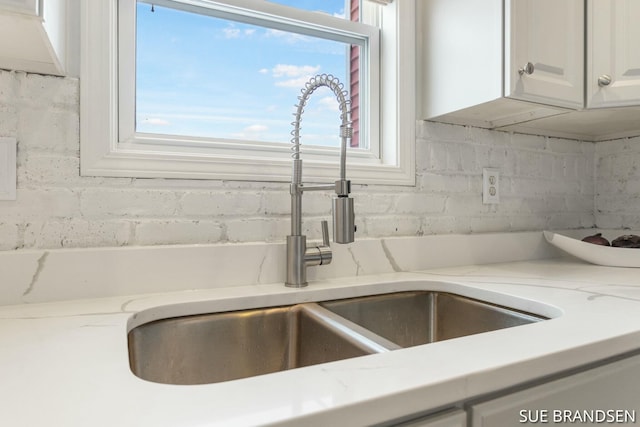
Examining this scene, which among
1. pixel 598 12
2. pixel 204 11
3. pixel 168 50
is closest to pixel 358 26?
pixel 204 11

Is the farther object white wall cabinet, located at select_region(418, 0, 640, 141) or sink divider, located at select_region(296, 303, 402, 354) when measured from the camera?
white wall cabinet, located at select_region(418, 0, 640, 141)

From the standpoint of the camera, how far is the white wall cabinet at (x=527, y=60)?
44.4 inches

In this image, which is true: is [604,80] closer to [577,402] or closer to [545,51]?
[545,51]

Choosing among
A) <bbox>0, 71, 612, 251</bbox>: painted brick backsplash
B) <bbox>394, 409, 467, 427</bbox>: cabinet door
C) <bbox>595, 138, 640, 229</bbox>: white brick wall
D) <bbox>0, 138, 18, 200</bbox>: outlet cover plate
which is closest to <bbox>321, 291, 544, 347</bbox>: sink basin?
<bbox>0, 71, 612, 251</bbox>: painted brick backsplash

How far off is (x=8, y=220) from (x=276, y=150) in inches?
26.9

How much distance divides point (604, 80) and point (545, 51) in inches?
9.2

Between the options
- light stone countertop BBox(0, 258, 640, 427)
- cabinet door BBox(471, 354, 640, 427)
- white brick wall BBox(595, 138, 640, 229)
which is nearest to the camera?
light stone countertop BBox(0, 258, 640, 427)

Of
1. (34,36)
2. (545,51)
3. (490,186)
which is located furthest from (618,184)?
(34,36)

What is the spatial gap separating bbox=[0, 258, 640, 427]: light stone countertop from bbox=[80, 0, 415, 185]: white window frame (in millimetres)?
327

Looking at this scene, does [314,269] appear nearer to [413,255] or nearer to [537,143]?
[413,255]

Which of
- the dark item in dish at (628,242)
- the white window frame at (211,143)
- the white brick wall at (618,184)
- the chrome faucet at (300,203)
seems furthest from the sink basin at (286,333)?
the white brick wall at (618,184)

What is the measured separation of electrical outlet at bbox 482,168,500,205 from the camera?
149cm

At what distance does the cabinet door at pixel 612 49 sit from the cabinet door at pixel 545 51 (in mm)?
31

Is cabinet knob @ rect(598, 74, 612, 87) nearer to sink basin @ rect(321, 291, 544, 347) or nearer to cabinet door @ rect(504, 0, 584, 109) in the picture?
cabinet door @ rect(504, 0, 584, 109)
